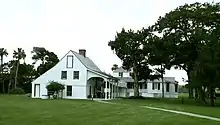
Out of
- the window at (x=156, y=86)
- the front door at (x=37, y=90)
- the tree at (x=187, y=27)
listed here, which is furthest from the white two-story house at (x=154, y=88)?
the tree at (x=187, y=27)

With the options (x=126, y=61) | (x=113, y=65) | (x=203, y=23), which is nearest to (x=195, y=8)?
(x=203, y=23)

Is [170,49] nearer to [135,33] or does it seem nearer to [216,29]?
[216,29]

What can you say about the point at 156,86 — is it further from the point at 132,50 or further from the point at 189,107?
the point at 189,107

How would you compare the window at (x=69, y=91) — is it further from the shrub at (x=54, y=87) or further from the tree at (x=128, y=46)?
the tree at (x=128, y=46)

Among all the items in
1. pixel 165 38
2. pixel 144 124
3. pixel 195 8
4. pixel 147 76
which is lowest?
pixel 144 124

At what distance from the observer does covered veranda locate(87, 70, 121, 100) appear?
52719mm

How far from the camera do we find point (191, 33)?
4481cm

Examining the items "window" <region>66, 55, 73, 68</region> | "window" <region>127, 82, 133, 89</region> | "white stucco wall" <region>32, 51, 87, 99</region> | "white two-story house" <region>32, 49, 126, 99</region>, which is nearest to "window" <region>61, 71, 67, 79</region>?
"white two-story house" <region>32, 49, 126, 99</region>

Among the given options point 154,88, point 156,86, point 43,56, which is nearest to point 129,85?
point 154,88

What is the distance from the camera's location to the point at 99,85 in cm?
5847

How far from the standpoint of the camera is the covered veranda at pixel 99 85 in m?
52.7

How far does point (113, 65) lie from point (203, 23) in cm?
5481

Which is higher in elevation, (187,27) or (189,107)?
(187,27)

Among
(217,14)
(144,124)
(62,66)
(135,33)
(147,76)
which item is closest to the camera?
(144,124)
